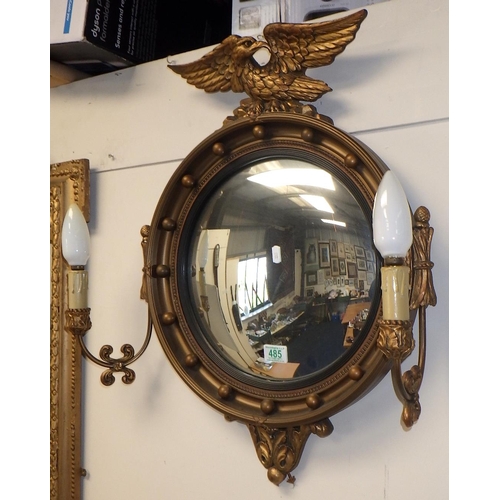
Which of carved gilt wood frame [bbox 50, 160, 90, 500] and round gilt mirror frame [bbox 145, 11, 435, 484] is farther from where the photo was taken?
carved gilt wood frame [bbox 50, 160, 90, 500]

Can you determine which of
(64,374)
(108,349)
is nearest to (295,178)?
(108,349)

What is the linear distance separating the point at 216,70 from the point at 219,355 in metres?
0.40

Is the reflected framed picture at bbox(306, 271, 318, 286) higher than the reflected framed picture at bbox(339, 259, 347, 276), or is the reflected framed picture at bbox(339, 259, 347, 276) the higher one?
the reflected framed picture at bbox(339, 259, 347, 276)

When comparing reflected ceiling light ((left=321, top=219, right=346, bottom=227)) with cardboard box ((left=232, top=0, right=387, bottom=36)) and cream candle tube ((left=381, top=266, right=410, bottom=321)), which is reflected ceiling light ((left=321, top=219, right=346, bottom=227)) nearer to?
cream candle tube ((left=381, top=266, right=410, bottom=321))

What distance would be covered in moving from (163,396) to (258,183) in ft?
1.26

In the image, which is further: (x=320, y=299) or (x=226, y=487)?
(x=226, y=487)

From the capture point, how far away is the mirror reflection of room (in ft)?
2.48

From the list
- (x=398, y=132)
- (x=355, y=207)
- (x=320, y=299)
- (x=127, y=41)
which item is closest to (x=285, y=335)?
(x=320, y=299)

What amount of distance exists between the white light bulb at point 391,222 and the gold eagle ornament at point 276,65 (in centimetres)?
22

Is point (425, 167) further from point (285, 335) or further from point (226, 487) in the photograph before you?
point (226, 487)

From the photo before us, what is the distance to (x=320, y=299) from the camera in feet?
2.54

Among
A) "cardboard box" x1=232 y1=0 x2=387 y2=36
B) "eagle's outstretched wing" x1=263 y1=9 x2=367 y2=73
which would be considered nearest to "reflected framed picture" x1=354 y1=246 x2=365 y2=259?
"eagle's outstretched wing" x1=263 y1=9 x2=367 y2=73

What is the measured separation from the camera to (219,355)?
0.85 meters

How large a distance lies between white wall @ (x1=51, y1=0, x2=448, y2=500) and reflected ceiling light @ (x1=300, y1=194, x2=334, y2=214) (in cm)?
10
